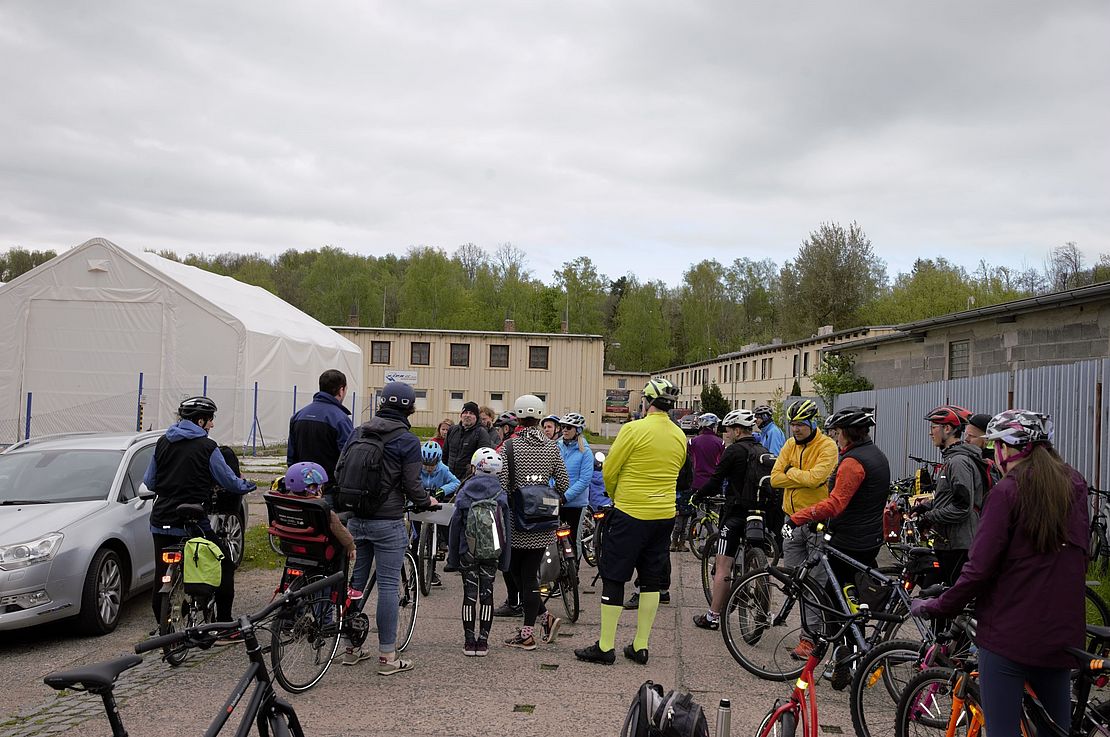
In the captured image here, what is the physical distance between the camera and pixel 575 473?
9.38 meters

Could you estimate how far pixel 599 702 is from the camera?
5.71 metres

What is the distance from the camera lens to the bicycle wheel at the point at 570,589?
7.90 metres

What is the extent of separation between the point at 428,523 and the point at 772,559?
3485 millimetres

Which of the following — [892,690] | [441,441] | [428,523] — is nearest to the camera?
[892,690]

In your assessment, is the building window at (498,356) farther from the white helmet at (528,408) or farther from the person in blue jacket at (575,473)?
the white helmet at (528,408)

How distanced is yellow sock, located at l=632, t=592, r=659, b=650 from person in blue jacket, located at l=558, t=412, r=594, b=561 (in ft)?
7.17

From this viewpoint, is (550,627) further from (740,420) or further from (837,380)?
(837,380)

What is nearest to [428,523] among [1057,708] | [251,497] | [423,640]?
[423,640]

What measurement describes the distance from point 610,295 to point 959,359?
267ft

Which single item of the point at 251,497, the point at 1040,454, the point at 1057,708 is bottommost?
the point at 251,497

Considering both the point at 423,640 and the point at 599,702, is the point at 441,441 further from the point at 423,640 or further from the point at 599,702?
the point at 599,702

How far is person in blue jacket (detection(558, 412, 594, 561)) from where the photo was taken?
9.09 meters

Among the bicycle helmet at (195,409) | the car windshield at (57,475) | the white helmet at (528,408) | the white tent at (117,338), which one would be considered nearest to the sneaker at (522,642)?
the white helmet at (528,408)

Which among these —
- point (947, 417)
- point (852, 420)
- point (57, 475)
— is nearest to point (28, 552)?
point (57, 475)
